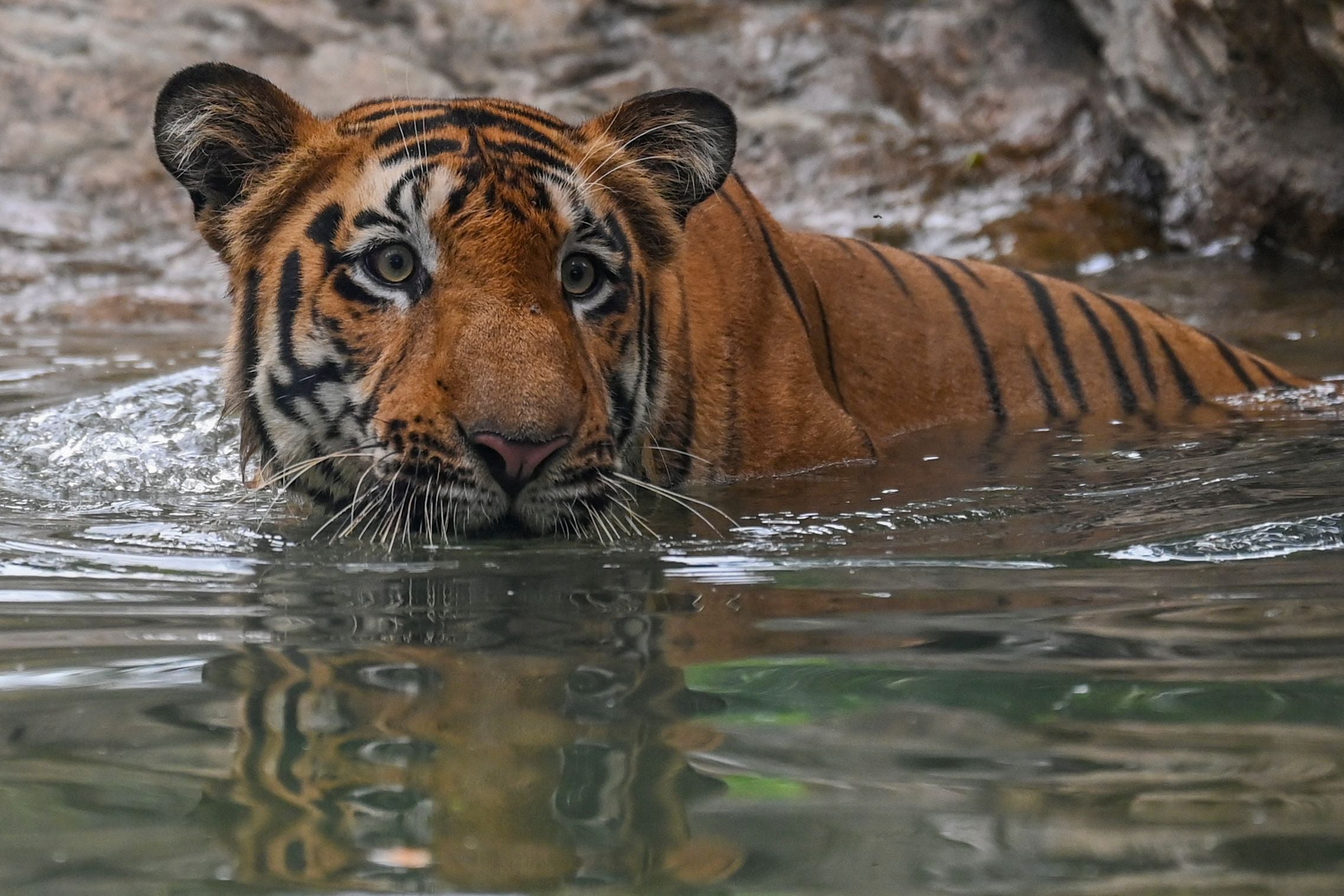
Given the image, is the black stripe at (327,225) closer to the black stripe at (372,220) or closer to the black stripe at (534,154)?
the black stripe at (372,220)

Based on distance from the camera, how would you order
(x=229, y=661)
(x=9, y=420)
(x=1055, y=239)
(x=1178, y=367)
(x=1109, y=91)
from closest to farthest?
(x=229, y=661) < (x=9, y=420) < (x=1178, y=367) < (x=1055, y=239) < (x=1109, y=91)

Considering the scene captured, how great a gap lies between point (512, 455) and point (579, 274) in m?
0.46

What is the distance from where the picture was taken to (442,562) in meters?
2.19

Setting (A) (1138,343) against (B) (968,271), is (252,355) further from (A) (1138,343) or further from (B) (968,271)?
(A) (1138,343)

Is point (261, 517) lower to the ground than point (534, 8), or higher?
lower

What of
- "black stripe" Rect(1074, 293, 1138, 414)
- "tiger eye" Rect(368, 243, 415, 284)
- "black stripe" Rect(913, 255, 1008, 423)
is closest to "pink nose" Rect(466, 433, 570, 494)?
"tiger eye" Rect(368, 243, 415, 284)

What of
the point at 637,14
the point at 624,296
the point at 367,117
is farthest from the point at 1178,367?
the point at 637,14

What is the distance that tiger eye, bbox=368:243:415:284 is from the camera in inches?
94.3

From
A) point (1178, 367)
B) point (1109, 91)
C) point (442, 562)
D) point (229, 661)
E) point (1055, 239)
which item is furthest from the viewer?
point (1109, 91)

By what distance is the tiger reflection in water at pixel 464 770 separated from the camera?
3.51ft

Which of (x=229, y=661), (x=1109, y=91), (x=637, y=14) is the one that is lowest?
(x=229, y=661)

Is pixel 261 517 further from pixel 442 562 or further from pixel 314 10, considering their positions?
pixel 314 10

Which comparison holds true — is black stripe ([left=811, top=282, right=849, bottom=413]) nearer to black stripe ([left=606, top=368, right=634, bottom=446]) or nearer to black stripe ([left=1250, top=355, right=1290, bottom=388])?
black stripe ([left=606, top=368, right=634, bottom=446])

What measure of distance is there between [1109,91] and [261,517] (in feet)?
16.4
